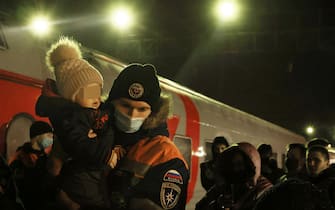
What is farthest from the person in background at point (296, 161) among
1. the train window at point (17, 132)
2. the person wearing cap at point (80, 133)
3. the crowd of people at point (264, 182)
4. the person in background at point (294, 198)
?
the person in background at point (294, 198)

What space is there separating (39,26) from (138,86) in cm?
249

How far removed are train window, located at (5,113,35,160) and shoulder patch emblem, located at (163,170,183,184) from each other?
2.05 m

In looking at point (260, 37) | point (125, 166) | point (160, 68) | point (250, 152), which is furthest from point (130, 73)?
point (160, 68)

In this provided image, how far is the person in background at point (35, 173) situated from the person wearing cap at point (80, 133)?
77 mm

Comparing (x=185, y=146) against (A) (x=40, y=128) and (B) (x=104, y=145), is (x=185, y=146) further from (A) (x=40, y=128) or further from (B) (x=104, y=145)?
(B) (x=104, y=145)

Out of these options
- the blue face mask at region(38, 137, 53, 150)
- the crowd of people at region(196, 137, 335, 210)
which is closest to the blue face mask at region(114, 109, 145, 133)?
the crowd of people at region(196, 137, 335, 210)

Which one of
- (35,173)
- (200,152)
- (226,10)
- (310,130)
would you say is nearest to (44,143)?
(35,173)

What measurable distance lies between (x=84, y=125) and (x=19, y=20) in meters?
2.35

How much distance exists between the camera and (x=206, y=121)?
8.01 metres

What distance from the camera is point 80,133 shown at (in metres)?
1.91

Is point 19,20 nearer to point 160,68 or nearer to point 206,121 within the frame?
point 206,121

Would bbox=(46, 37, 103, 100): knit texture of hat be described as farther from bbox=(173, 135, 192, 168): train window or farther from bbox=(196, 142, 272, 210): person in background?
bbox=(173, 135, 192, 168): train window

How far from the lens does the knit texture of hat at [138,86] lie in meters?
2.08

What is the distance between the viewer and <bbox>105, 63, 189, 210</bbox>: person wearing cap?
1920 millimetres
